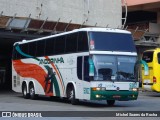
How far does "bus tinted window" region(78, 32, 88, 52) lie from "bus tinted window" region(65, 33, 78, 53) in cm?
41

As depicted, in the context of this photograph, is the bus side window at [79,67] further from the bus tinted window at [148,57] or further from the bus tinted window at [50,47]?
the bus tinted window at [148,57]

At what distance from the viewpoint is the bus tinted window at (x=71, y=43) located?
828 inches

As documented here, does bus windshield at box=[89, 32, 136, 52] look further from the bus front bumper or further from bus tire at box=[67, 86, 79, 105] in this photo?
bus tire at box=[67, 86, 79, 105]

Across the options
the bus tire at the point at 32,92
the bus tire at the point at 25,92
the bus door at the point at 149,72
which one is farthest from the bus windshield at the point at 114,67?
the bus door at the point at 149,72

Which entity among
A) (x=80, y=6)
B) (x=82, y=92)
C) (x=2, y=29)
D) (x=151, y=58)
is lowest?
(x=82, y=92)


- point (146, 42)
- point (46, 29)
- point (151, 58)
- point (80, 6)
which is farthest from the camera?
point (146, 42)

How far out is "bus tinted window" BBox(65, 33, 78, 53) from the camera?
828 inches

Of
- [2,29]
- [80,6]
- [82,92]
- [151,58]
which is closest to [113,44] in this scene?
[82,92]

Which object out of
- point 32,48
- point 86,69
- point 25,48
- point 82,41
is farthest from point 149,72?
point 86,69

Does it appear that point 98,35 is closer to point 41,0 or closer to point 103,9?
point 41,0

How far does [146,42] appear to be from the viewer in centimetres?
4062

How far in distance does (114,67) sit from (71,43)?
2746mm

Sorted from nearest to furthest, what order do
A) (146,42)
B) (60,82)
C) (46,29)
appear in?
1. (60,82)
2. (46,29)
3. (146,42)

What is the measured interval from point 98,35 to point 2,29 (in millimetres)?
11597
